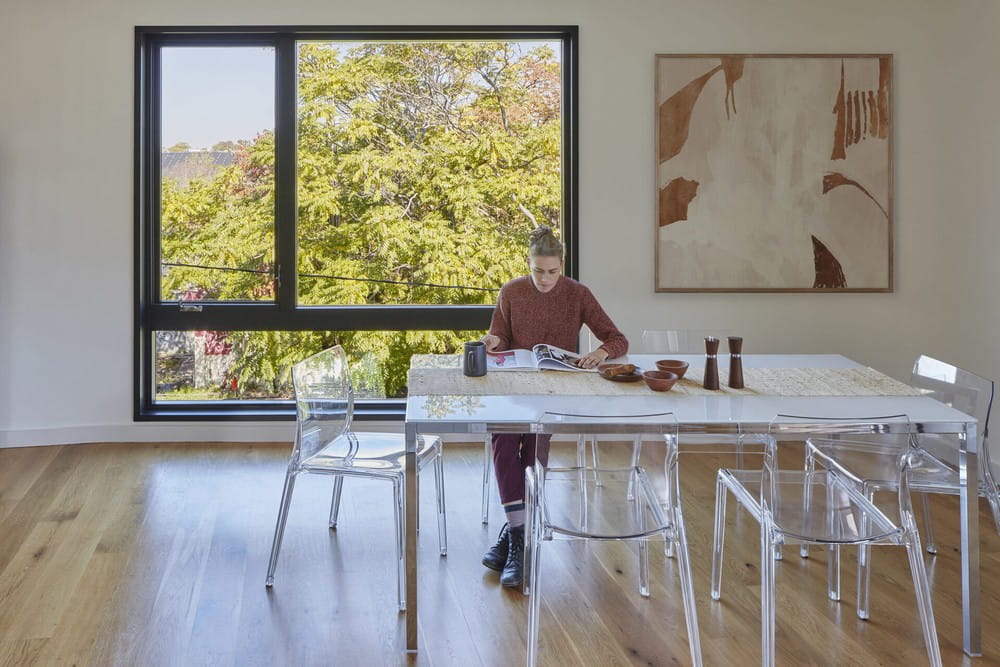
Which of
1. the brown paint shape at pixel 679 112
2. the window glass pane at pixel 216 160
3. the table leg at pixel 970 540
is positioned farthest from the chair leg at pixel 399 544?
the brown paint shape at pixel 679 112

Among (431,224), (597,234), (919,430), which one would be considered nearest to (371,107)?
(431,224)

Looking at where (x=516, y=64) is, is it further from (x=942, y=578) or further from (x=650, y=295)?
(x=942, y=578)

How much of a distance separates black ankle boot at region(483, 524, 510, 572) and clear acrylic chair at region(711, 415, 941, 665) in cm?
95

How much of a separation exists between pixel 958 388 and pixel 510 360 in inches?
60.9

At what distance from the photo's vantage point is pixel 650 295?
4.74m

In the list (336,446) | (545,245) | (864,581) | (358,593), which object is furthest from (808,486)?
(336,446)

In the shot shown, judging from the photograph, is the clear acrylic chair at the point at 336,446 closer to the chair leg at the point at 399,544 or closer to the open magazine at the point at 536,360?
the chair leg at the point at 399,544

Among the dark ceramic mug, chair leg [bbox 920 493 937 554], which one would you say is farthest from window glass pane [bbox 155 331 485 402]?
chair leg [bbox 920 493 937 554]

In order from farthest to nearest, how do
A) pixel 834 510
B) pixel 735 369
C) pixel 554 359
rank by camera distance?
1. pixel 554 359
2. pixel 735 369
3. pixel 834 510

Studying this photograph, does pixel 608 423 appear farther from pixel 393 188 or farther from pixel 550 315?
pixel 393 188

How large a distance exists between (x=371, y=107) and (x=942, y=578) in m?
3.49

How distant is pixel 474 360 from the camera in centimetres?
299

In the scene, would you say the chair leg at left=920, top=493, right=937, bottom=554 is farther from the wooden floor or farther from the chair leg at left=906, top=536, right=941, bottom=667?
the chair leg at left=906, top=536, right=941, bottom=667

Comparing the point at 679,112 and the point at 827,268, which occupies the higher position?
the point at 679,112
